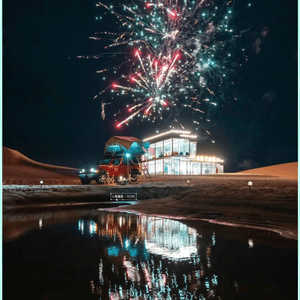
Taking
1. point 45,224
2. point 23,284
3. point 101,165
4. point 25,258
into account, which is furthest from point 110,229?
point 101,165

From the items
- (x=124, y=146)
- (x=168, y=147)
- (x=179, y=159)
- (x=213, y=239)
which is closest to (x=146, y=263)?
(x=213, y=239)

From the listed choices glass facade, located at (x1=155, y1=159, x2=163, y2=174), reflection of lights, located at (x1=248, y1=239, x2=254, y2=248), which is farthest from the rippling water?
glass facade, located at (x1=155, y1=159, x2=163, y2=174)

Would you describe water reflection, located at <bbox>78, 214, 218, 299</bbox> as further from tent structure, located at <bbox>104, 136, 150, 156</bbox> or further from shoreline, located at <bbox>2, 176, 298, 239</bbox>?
tent structure, located at <bbox>104, 136, 150, 156</bbox>

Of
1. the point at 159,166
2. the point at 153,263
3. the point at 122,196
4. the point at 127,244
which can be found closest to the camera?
the point at 153,263

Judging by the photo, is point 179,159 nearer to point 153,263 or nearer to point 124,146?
point 124,146

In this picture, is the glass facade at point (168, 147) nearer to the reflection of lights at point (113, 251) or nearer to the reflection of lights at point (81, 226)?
the reflection of lights at point (81, 226)

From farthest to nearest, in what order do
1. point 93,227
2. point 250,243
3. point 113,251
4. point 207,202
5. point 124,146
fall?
point 124,146 → point 207,202 → point 93,227 → point 250,243 → point 113,251

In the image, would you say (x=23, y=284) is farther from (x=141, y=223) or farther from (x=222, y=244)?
(x=141, y=223)
